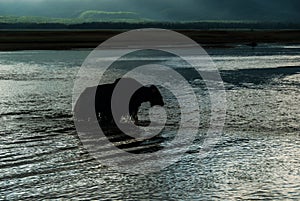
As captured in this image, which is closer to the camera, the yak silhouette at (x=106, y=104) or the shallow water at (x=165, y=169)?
the shallow water at (x=165, y=169)

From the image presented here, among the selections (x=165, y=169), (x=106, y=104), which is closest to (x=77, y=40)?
(x=106, y=104)

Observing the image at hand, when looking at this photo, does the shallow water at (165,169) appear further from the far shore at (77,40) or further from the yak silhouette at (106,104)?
the far shore at (77,40)

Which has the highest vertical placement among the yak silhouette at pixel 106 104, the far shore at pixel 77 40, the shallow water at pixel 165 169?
the far shore at pixel 77 40

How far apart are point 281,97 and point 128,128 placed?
9.38 m

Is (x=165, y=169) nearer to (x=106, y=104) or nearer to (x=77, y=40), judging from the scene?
(x=106, y=104)

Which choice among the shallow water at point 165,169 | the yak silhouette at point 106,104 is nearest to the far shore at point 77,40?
the yak silhouette at point 106,104

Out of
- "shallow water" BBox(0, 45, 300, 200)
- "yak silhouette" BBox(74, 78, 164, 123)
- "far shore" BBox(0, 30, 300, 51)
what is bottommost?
"shallow water" BBox(0, 45, 300, 200)

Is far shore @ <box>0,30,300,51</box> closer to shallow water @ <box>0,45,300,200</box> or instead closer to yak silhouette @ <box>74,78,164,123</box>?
yak silhouette @ <box>74,78,164,123</box>

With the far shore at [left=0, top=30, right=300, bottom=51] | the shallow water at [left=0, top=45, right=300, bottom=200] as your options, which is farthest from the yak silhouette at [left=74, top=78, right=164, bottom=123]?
the far shore at [left=0, top=30, right=300, bottom=51]

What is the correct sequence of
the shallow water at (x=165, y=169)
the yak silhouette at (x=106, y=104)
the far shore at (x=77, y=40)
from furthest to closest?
the far shore at (x=77, y=40) → the yak silhouette at (x=106, y=104) → the shallow water at (x=165, y=169)

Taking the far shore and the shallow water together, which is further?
the far shore

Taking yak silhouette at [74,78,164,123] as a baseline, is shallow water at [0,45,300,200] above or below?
below

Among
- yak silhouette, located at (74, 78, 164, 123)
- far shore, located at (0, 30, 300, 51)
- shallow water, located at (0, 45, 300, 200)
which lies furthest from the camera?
far shore, located at (0, 30, 300, 51)

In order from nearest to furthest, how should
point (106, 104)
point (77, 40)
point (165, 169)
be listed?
point (165, 169)
point (106, 104)
point (77, 40)
